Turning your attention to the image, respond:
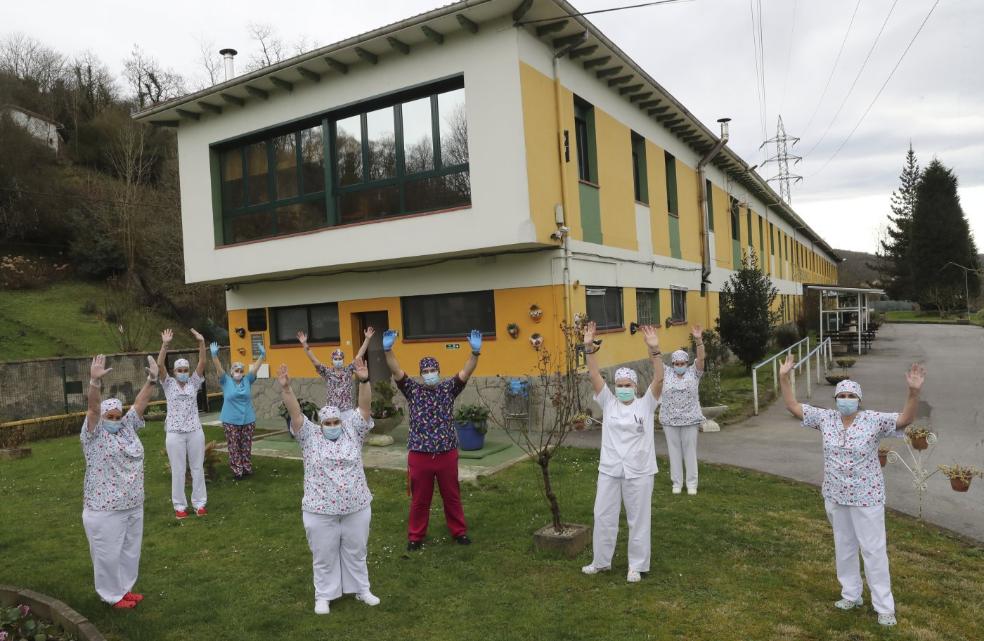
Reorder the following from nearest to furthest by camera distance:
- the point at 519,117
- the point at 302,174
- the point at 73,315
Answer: the point at 519,117, the point at 302,174, the point at 73,315

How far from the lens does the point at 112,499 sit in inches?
226

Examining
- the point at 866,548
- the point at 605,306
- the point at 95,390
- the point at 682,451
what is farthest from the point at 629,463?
the point at 605,306

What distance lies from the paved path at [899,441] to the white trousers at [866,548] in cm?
271

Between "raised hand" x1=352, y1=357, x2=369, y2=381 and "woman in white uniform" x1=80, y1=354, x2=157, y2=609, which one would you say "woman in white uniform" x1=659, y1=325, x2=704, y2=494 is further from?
"woman in white uniform" x1=80, y1=354, x2=157, y2=609

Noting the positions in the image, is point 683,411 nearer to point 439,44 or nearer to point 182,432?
point 182,432

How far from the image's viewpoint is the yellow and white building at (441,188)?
1227 centimetres

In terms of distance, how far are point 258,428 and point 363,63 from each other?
856 centimetres

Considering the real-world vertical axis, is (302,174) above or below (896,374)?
above

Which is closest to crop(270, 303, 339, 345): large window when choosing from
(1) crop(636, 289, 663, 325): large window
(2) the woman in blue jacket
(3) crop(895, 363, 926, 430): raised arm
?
(2) the woman in blue jacket

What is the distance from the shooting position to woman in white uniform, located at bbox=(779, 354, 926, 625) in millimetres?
4965

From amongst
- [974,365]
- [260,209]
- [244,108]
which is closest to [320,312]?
[260,209]

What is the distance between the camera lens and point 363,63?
1376 cm

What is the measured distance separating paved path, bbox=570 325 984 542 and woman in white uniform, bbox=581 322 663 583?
10.8 ft

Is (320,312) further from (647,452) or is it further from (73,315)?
(73,315)
